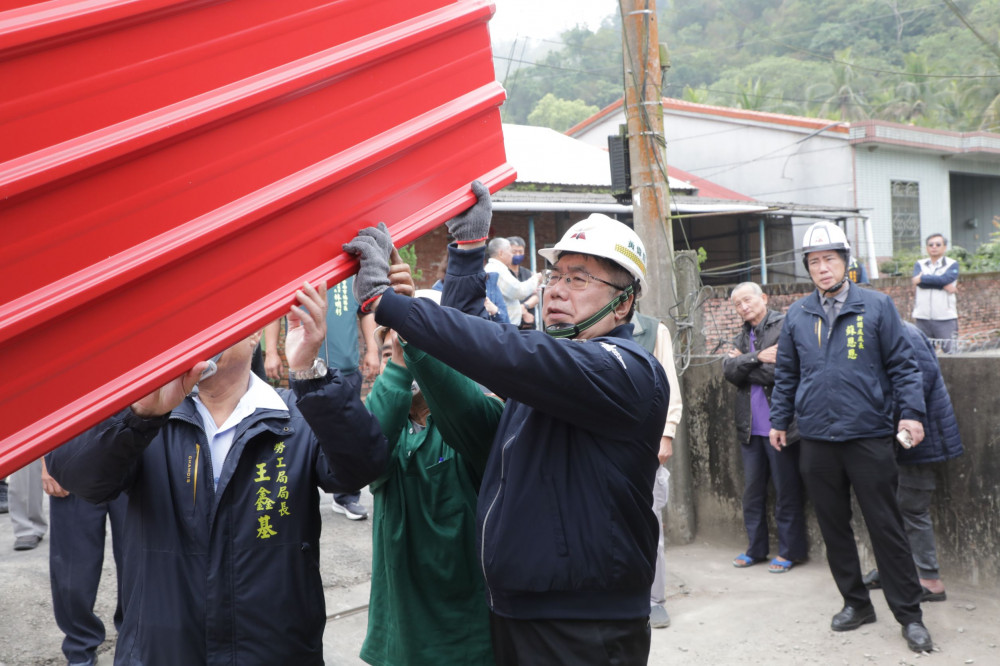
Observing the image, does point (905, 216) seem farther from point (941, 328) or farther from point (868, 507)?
point (868, 507)

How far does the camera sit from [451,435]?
267 cm

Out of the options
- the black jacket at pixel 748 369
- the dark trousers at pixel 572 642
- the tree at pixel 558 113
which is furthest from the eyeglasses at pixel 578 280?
the tree at pixel 558 113

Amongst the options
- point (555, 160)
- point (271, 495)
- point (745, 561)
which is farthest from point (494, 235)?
point (271, 495)

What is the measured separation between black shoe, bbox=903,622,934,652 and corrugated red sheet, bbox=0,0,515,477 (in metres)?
4.13

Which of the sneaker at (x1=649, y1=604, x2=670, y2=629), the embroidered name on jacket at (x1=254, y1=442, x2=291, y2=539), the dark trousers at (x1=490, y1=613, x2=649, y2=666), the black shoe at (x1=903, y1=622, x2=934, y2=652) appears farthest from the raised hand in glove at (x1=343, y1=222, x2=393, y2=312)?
the black shoe at (x1=903, y1=622, x2=934, y2=652)

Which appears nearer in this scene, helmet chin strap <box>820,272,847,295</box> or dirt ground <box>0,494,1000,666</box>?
dirt ground <box>0,494,1000,666</box>

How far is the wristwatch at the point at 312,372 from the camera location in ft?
7.28

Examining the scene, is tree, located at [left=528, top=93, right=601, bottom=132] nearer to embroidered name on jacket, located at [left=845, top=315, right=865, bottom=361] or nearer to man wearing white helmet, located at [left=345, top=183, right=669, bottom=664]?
embroidered name on jacket, located at [left=845, top=315, right=865, bottom=361]

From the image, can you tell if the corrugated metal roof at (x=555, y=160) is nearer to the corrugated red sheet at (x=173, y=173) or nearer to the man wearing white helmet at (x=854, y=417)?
the man wearing white helmet at (x=854, y=417)

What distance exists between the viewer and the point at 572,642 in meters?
2.26

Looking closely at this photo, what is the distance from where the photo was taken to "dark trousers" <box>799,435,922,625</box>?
4797 millimetres

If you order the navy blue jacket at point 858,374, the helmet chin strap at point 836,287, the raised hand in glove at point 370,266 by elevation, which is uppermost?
the raised hand in glove at point 370,266

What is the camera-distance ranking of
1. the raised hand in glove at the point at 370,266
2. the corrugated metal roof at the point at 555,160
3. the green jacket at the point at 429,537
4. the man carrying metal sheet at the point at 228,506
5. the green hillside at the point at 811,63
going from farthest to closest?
the green hillside at the point at 811,63 < the corrugated metal roof at the point at 555,160 < the green jacket at the point at 429,537 < the man carrying metal sheet at the point at 228,506 < the raised hand in glove at the point at 370,266

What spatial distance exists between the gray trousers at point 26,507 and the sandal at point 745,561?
487 centimetres
